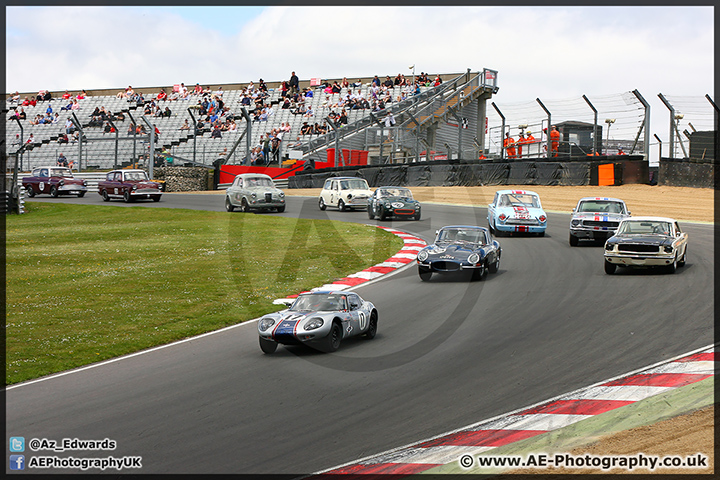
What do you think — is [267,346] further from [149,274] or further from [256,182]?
[256,182]

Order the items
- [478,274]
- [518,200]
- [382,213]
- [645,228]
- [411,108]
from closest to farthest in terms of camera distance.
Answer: [478,274]
[645,228]
[518,200]
[382,213]
[411,108]

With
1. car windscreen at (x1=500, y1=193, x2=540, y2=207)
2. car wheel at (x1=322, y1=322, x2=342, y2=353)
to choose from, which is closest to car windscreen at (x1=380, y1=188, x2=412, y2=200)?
car windscreen at (x1=500, y1=193, x2=540, y2=207)

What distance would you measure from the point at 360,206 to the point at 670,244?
1571 centimetres

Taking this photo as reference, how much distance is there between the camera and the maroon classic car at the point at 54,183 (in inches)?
1441

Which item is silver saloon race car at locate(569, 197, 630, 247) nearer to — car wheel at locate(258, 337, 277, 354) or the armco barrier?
the armco barrier

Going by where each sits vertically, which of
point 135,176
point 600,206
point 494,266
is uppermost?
Answer: point 135,176

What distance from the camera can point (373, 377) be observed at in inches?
330

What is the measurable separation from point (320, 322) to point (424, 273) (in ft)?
18.6

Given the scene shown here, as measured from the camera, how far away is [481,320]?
36.5 ft

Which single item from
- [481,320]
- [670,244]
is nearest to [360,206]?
[670,244]

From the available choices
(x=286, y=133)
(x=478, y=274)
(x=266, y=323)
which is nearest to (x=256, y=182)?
(x=478, y=274)

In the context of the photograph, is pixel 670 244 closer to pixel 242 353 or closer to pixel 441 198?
pixel 242 353

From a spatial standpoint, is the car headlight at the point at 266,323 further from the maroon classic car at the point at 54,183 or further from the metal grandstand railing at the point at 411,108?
the maroon classic car at the point at 54,183

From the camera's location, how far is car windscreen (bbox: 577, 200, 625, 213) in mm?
18516
